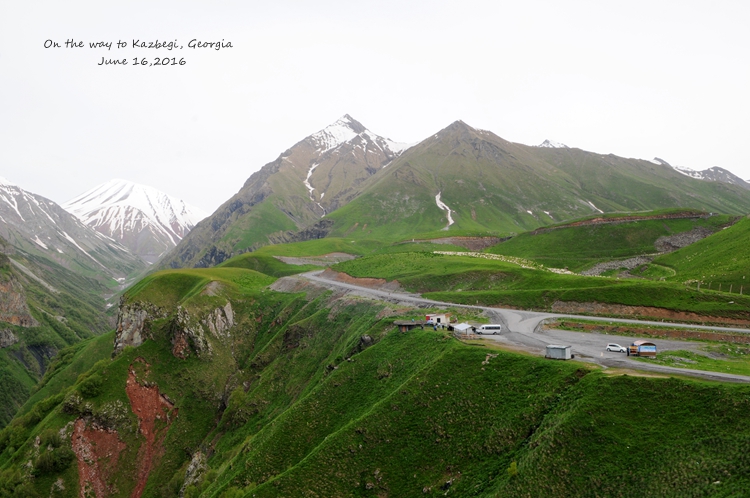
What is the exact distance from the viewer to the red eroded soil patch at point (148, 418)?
225 ft

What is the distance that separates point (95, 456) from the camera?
2643 inches

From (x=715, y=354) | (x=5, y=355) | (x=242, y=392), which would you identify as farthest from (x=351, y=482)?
(x=5, y=355)

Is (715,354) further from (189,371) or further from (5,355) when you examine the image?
(5,355)

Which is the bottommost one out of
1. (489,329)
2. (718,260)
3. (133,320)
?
(133,320)

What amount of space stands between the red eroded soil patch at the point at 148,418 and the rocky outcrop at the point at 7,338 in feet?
528

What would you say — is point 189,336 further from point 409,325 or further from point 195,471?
point 409,325

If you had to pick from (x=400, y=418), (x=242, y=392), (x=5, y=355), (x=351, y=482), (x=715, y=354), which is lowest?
(x=5, y=355)

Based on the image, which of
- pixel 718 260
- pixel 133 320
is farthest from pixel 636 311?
pixel 133 320

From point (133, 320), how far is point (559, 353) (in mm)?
98720

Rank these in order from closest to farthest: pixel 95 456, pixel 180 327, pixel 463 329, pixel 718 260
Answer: pixel 463 329 → pixel 95 456 → pixel 718 260 → pixel 180 327

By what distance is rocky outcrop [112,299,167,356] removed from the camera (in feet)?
305

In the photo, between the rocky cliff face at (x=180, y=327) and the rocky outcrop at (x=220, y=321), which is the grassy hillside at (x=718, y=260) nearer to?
the rocky outcrop at (x=220, y=321)

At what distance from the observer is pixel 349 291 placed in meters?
A: 84.1

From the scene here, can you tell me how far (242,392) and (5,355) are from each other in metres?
180
